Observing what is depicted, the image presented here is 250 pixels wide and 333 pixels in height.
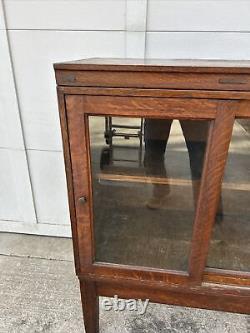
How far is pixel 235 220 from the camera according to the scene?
0.75 meters

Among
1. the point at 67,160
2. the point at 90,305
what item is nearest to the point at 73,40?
the point at 67,160

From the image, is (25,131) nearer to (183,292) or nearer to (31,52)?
(31,52)

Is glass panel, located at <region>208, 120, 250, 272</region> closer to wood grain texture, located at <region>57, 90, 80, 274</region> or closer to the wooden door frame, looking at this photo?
the wooden door frame

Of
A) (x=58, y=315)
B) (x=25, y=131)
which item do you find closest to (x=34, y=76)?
(x=25, y=131)

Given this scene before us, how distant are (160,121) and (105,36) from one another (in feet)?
1.66

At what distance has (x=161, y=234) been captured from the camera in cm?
78

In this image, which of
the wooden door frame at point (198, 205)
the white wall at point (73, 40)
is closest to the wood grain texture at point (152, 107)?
the wooden door frame at point (198, 205)

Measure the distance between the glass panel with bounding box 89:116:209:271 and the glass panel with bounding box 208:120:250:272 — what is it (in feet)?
0.25

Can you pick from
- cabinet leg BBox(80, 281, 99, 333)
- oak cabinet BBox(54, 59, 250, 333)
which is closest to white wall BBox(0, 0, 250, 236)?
oak cabinet BBox(54, 59, 250, 333)

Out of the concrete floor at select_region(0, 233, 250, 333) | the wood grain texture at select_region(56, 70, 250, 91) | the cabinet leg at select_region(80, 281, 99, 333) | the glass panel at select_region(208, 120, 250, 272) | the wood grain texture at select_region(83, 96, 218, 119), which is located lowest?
the concrete floor at select_region(0, 233, 250, 333)

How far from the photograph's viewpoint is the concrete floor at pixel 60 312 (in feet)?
3.06

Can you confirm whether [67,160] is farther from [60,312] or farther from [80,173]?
[60,312]

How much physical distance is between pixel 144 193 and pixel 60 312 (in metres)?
0.57

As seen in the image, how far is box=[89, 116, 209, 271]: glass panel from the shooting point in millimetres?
661
